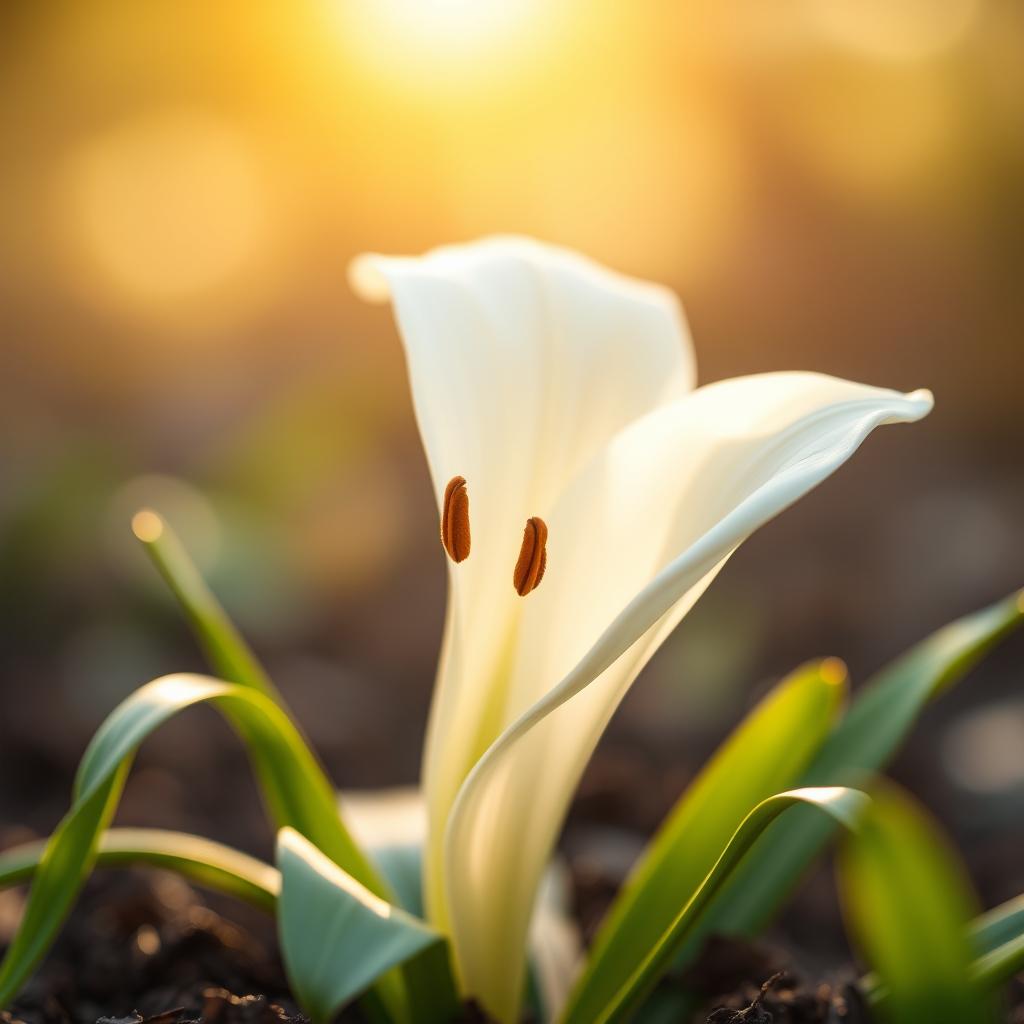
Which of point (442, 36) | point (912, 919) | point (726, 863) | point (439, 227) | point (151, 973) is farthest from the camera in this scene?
point (439, 227)

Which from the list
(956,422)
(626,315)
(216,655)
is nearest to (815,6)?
(956,422)

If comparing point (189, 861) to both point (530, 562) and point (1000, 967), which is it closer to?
point (530, 562)

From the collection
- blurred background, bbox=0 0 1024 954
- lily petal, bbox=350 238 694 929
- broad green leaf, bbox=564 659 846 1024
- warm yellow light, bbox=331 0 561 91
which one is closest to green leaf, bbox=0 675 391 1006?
lily petal, bbox=350 238 694 929

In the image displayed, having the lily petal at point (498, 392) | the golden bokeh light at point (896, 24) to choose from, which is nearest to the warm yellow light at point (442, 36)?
the golden bokeh light at point (896, 24)

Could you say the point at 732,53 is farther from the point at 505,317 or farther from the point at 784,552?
the point at 505,317

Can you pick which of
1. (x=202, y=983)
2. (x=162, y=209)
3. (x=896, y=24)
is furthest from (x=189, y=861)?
(x=896, y=24)

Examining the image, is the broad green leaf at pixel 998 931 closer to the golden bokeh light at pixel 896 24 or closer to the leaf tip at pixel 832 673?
the leaf tip at pixel 832 673
